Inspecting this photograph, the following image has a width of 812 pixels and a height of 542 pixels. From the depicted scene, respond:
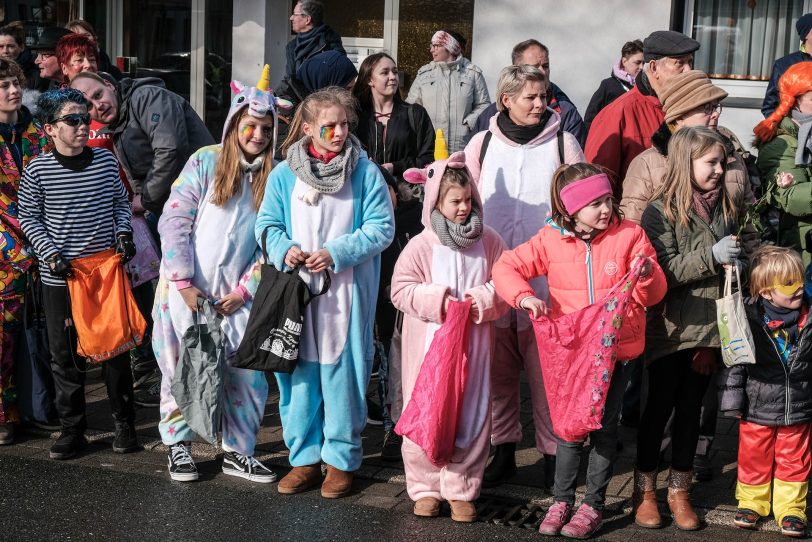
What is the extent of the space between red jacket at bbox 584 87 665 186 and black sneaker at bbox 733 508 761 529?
1918 millimetres

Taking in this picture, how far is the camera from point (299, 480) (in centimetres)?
556

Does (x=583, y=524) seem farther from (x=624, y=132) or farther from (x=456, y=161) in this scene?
(x=624, y=132)

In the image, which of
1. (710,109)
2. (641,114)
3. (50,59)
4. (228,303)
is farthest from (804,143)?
(50,59)

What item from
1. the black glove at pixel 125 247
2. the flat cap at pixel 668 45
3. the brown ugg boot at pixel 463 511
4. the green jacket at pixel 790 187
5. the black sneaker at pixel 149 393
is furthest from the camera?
the black sneaker at pixel 149 393

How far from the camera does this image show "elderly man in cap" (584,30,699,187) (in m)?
6.23

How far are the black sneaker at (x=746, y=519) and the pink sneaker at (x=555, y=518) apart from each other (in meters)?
0.74

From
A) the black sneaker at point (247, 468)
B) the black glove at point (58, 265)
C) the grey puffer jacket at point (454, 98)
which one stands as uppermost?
the grey puffer jacket at point (454, 98)

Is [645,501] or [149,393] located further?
[149,393]

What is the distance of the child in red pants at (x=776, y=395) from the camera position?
506 centimetres

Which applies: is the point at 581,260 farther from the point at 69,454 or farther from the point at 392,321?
the point at 69,454

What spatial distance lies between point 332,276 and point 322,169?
0.51 metres

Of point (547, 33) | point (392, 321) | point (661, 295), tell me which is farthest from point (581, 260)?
point (547, 33)

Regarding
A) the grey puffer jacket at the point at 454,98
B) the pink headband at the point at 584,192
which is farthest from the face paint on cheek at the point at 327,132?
the grey puffer jacket at the point at 454,98

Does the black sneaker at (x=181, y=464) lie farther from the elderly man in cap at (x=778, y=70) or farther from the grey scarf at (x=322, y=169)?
the elderly man in cap at (x=778, y=70)
